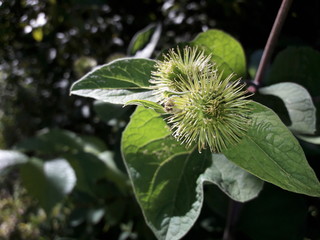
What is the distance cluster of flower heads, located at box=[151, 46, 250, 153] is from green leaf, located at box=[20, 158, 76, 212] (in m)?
0.74

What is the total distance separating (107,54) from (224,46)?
1.14m

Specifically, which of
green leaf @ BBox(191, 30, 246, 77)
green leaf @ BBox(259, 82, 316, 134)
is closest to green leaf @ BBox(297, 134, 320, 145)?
green leaf @ BBox(259, 82, 316, 134)

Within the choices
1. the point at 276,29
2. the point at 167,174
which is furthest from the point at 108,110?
the point at 276,29

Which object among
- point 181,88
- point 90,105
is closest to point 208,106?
point 181,88

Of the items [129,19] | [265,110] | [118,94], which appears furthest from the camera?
[129,19]

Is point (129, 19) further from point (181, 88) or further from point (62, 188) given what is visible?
point (181, 88)

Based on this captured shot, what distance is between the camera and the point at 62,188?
1279mm

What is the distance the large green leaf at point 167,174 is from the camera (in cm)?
86

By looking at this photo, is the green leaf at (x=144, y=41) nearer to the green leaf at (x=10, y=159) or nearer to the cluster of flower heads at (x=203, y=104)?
the cluster of flower heads at (x=203, y=104)

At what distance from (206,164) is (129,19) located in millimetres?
Result: 1245

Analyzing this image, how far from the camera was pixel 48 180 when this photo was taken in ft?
4.36

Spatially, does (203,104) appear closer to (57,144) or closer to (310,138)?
(310,138)

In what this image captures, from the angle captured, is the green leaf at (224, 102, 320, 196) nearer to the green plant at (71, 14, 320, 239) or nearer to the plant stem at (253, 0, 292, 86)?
the green plant at (71, 14, 320, 239)

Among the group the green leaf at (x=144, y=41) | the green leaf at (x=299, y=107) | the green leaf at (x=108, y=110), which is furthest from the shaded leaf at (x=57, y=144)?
the green leaf at (x=299, y=107)
